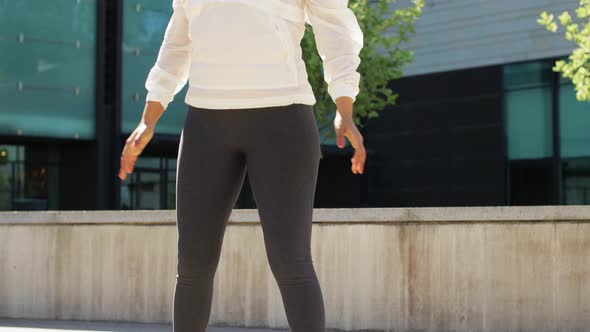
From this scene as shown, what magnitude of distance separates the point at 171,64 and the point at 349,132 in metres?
0.69

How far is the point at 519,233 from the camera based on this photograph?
7.00 metres

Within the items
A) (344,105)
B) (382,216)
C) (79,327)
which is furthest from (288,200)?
→ (79,327)

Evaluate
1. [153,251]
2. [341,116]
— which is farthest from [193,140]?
[153,251]

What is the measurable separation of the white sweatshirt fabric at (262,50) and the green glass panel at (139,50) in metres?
20.1

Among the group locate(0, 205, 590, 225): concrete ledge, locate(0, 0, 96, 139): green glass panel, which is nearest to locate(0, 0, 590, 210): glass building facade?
locate(0, 0, 96, 139): green glass panel

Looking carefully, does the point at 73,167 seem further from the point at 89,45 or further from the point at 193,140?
the point at 193,140

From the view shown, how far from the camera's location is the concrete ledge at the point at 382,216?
6.90 meters

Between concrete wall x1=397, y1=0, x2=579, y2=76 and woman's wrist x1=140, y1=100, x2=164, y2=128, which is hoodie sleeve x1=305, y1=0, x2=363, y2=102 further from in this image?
concrete wall x1=397, y1=0, x2=579, y2=76

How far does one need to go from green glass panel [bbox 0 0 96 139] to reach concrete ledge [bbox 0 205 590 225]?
12624mm

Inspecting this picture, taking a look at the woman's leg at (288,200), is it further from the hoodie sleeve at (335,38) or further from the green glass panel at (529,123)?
the green glass panel at (529,123)

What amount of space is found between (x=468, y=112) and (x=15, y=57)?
38.0ft

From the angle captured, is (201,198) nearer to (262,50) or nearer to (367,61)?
(262,50)

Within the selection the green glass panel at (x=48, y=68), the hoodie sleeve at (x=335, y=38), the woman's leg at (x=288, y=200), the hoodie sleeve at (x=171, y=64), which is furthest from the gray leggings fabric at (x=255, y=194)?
the green glass panel at (x=48, y=68)

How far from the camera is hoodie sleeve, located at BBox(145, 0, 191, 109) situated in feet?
11.1
